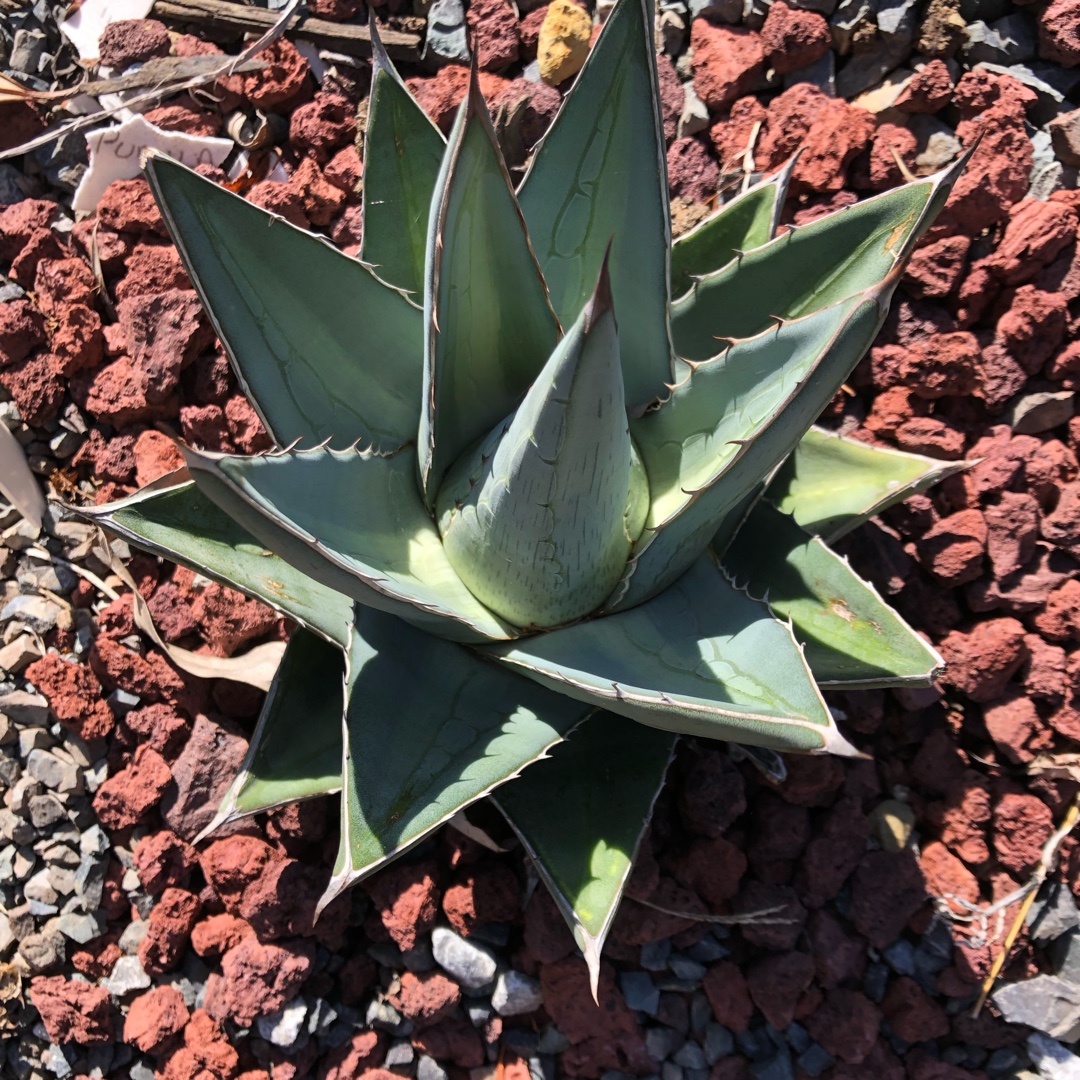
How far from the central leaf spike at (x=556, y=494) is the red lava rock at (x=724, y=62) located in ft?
3.59

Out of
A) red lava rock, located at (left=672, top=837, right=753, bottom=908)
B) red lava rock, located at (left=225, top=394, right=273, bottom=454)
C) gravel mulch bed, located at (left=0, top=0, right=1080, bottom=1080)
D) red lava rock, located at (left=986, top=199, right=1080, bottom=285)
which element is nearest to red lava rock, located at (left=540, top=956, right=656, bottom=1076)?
gravel mulch bed, located at (left=0, top=0, right=1080, bottom=1080)

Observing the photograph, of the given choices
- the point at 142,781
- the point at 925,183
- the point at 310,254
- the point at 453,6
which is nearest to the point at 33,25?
the point at 453,6

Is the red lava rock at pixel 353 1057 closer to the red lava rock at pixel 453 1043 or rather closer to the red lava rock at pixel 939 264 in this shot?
the red lava rock at pixel 453 1043

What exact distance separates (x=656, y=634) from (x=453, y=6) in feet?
5.06

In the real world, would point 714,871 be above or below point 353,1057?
above

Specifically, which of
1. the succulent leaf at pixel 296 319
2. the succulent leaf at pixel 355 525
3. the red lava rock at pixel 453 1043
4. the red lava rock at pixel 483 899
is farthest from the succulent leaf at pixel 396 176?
the red lava rock at pixel 453 1043

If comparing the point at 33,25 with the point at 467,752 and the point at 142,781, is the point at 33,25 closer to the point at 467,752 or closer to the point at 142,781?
the point at 142,781

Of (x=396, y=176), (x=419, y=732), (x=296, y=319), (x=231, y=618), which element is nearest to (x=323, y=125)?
(x=396, y=176)

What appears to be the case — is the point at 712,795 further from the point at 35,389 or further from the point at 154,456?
the point at 35,389

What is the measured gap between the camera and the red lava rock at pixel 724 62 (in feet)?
6.52

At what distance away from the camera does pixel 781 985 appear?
1676 millimetres

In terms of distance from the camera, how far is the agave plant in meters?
1.15

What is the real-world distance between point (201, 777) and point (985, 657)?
4.75 feet

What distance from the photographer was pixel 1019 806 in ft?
5.72
